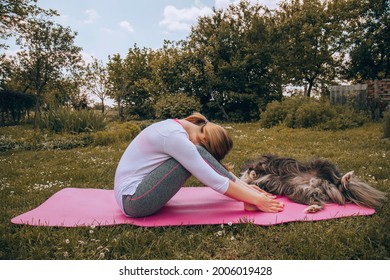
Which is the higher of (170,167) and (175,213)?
(170,167)

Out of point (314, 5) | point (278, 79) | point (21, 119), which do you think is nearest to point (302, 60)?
point (314, 5)

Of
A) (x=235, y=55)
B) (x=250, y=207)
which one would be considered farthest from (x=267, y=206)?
(x=235, y=55)

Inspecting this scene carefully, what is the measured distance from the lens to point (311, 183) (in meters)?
3.49

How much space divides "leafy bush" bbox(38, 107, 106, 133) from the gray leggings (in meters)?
7.64

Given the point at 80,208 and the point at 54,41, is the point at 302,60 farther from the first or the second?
the point at 80,208

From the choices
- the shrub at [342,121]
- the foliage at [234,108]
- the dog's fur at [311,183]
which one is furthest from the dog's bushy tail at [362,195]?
the foliage at [234,108]

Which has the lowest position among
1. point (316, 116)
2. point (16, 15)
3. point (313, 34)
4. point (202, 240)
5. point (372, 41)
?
point (202, 240)

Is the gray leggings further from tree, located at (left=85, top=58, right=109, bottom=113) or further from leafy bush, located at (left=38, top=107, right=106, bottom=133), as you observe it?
tree, located at (left=85, top=58, right=109, bottom=113)

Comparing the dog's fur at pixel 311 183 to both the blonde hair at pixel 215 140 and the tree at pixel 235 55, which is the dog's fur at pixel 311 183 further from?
the tree at pixel 235 55

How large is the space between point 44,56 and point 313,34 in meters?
17.8

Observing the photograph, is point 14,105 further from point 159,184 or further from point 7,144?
point 159,184

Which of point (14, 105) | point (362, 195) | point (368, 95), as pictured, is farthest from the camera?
point (14, 105)

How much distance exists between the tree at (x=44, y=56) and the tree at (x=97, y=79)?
130 inches

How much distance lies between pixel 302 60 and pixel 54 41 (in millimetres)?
16801
